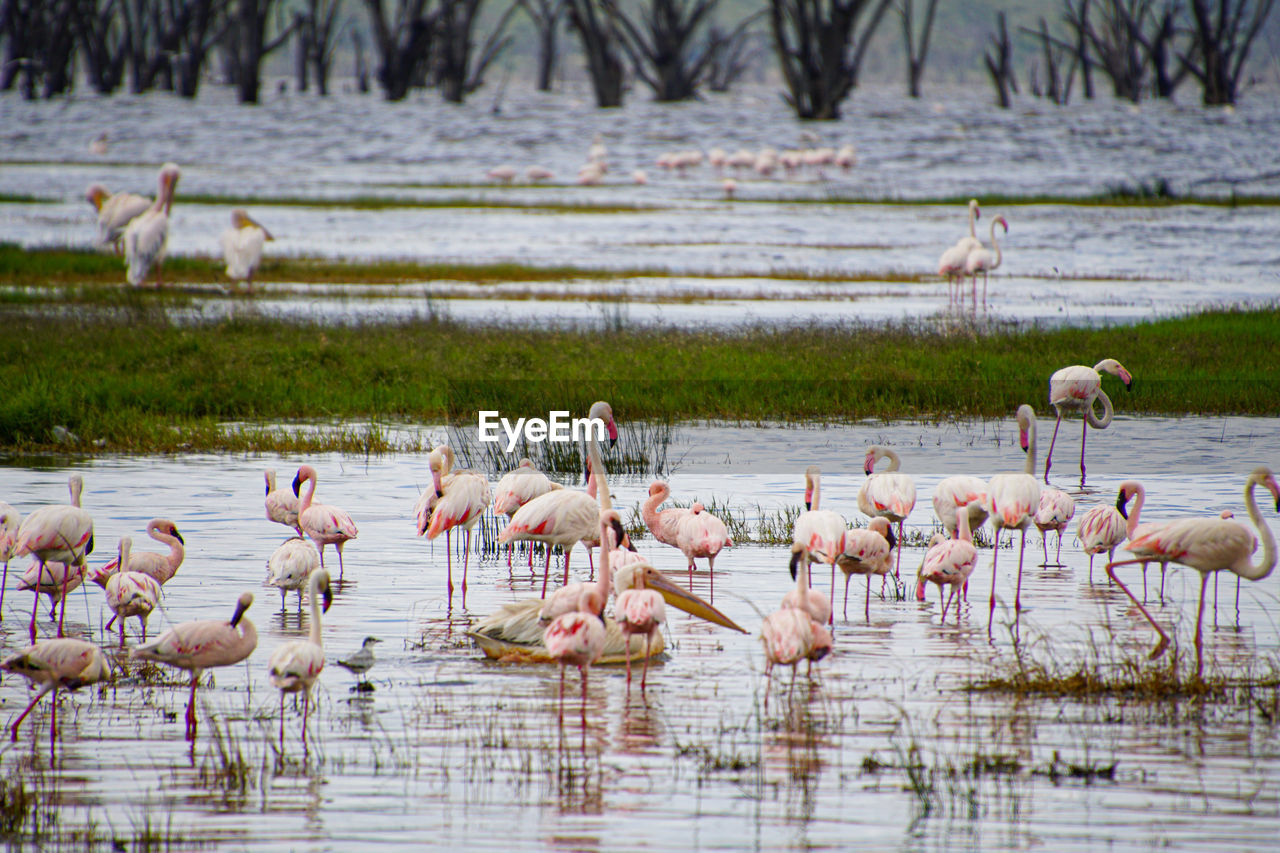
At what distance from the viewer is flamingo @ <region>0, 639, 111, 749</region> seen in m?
5.62

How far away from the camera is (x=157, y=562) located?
7.57 metres

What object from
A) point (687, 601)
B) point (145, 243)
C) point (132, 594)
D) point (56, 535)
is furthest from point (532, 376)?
point (145, 243)

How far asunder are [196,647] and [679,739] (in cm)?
191

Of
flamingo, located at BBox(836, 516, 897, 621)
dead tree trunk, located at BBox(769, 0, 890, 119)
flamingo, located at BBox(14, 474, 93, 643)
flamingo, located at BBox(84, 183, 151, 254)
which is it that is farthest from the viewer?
dead tree trunk, located at BBox(769, 0, 890, 119)

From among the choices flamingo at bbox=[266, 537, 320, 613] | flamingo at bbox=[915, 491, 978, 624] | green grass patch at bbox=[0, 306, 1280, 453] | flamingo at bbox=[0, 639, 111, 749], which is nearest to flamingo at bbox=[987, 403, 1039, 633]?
flamingo at bbox=[915, 491, 978, 624]

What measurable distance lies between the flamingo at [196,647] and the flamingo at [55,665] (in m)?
0.19

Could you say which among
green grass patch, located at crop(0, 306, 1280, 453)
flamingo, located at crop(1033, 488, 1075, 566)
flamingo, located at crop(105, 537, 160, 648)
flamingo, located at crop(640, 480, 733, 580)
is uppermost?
green grass patch, located at crop(0, 306, 1280, 453)

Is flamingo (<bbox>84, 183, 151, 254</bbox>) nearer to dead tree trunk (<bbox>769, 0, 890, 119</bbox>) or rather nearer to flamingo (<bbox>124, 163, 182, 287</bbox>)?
flamingo (<bbox>124, 163, 182, 287</bbox>)

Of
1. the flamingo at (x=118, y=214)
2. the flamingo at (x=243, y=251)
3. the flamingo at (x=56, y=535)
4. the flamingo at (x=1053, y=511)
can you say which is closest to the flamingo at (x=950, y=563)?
the flamingo at (x=1053, y=511)

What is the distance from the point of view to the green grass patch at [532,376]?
46.0 ft

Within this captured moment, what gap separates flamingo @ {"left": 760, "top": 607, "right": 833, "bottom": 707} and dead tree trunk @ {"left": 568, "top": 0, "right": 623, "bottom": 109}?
5332cm

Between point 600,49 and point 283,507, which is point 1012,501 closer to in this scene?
point 283,507

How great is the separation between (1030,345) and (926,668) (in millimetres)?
11831

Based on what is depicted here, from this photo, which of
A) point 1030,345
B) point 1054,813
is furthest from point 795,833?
point 1030,345
